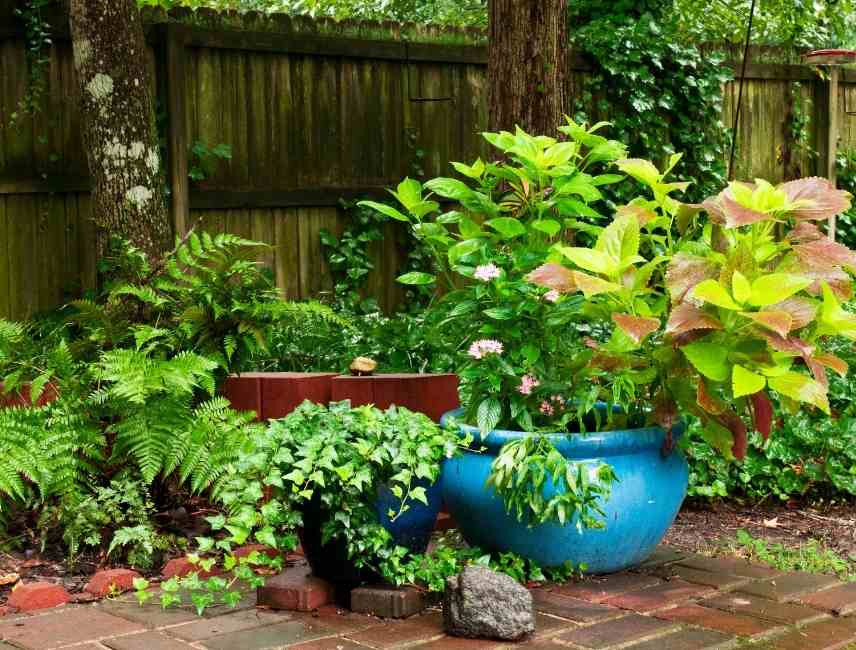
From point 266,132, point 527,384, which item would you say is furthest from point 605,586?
point 266,132

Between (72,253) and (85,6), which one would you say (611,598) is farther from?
(72,253)

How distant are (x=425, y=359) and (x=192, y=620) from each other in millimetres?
2011

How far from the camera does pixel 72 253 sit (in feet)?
20.4

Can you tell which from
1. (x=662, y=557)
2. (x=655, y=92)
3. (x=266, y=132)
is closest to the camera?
(x=662, y=557)

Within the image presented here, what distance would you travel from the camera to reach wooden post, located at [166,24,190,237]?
21.1 ft

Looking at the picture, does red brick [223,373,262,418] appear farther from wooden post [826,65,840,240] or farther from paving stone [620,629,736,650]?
wooden post [826,65,840,240]

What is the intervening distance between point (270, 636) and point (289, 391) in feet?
4.83

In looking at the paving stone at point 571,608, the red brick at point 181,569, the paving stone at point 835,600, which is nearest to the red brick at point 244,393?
the red brick at point 181,569

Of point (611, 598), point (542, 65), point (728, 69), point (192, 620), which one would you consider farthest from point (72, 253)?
point (728, 69)

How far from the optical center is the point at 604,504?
12.1 feet

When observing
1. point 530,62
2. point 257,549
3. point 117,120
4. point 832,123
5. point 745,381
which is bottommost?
point 257,549

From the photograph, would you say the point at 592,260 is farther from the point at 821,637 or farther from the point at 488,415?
the point at 821,637

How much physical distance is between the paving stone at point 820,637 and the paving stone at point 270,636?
1.24m

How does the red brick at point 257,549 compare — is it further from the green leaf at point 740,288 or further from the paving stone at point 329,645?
the green leaf at point 740,288
